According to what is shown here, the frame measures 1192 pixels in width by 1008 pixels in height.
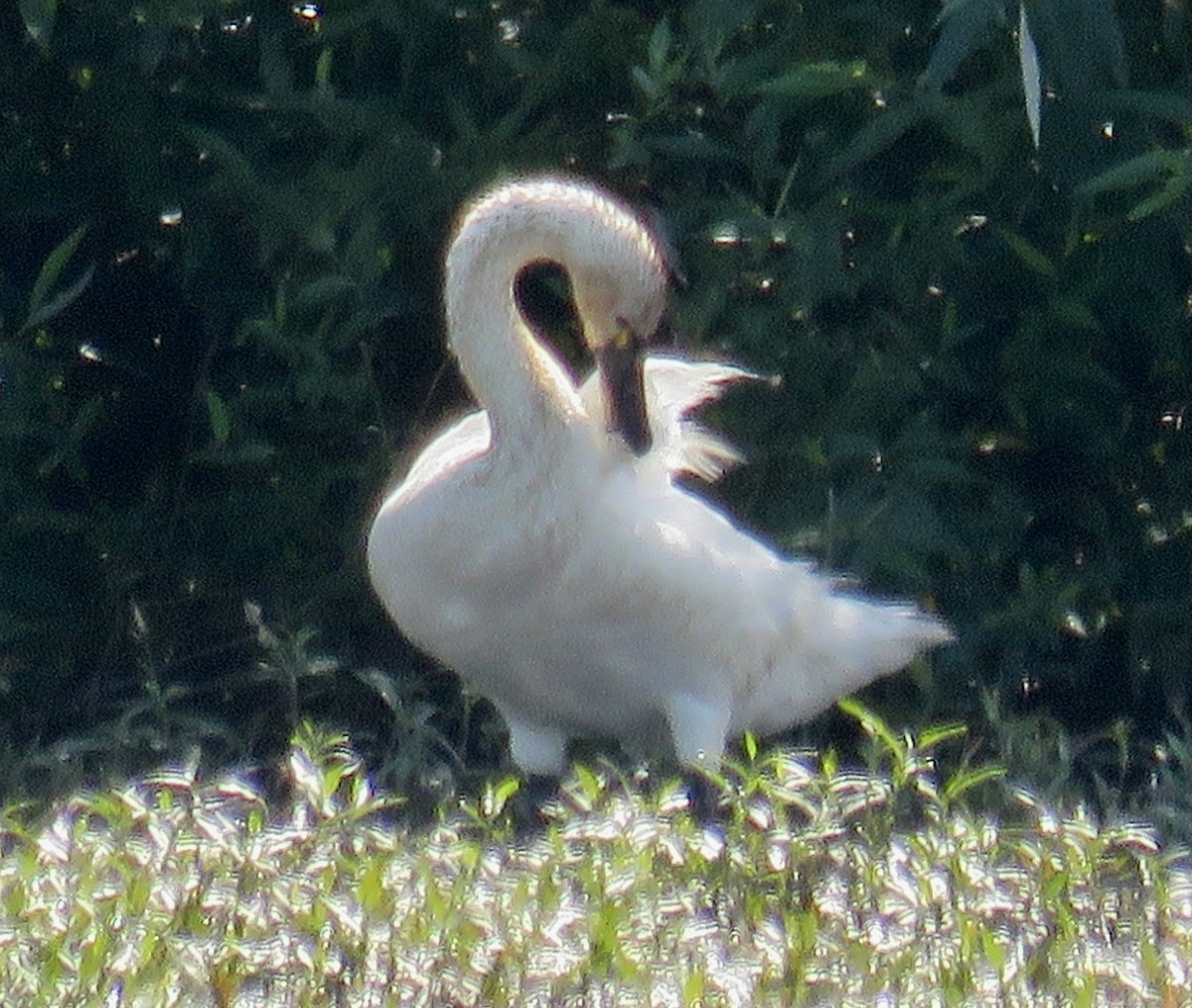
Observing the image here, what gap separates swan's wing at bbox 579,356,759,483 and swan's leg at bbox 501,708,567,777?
63 centimetres

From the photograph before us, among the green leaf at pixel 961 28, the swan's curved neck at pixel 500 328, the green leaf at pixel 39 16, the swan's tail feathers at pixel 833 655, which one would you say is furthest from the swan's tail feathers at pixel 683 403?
the green leaf at pixel 961 28

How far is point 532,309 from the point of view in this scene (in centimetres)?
711

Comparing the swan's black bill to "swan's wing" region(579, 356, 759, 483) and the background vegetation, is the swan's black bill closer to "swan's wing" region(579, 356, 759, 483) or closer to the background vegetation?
"swan's wing" region(579, 356, 759, 483)

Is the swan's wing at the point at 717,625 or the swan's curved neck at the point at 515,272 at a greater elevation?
the swan's curved neck at the point at 515,272

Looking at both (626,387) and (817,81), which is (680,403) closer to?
(626,387)

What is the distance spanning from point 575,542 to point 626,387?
334 millimetres

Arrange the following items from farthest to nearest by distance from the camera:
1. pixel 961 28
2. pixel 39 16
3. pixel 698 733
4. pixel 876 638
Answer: pixel 876 638 < pixel 39 16 < pixel 698 733 < pixel 961 28

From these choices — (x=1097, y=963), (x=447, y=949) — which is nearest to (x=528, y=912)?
(x=447, y=949)

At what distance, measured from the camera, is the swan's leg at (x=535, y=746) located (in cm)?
616

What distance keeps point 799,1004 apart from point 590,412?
2309 millimetres

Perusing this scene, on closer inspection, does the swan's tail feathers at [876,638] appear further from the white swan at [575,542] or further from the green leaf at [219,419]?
the green leaf at [219,419]

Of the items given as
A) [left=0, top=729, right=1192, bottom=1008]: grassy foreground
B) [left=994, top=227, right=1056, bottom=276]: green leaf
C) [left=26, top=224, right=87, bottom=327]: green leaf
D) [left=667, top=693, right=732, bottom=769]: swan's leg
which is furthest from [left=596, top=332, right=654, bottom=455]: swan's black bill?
[left=26, top=224, right=87, bottom=327]: green leaf

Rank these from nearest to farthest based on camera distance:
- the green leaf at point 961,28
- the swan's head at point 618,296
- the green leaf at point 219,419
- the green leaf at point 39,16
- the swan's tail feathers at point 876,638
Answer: the green leaf at point 961,28, the swan's head at point 618,296, the green leaf at point 39,16, the swan's tail feathers at point 876,638, the green leaf at point 219,419

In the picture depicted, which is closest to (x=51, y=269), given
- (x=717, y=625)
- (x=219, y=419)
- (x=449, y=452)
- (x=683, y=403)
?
(x=219, y=419)
